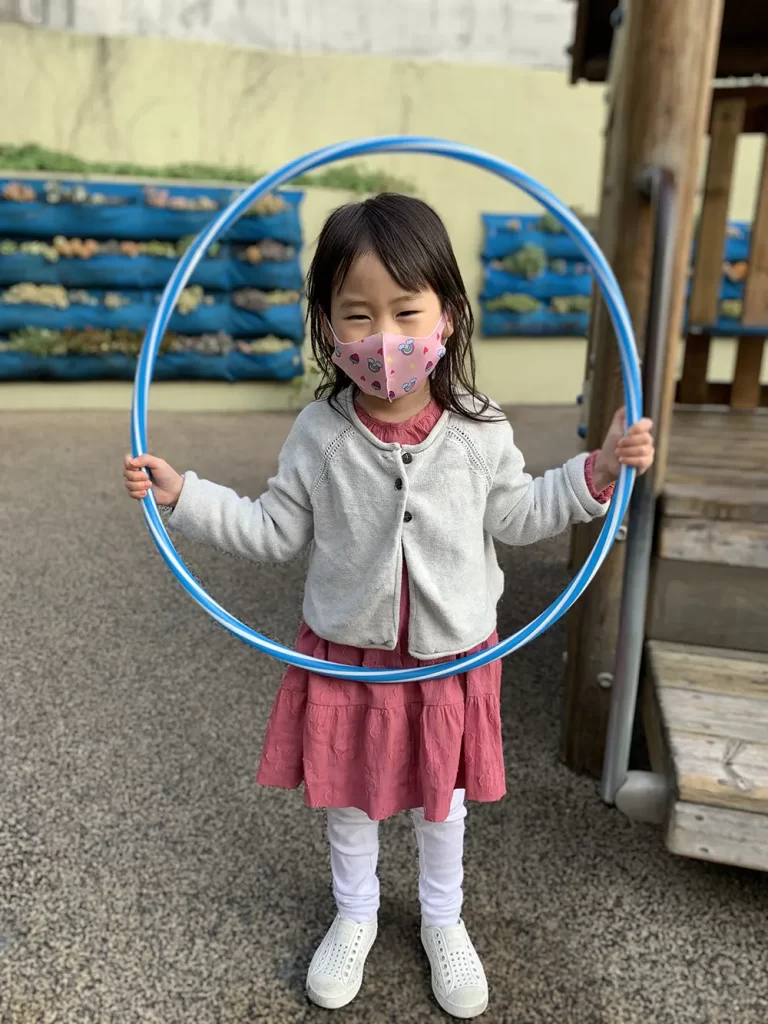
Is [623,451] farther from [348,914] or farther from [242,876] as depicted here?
[242,876]

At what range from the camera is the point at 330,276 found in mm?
1223

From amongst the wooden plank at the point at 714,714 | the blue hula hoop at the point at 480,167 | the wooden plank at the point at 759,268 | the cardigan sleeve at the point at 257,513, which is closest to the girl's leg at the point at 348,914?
the blue hula hoop at the point at 480,167

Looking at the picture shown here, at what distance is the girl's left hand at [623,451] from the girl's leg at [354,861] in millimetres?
736

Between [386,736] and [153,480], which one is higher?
[153,480]

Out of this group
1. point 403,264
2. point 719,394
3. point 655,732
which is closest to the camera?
point 403,264

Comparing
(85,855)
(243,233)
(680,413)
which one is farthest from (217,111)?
(85,855)

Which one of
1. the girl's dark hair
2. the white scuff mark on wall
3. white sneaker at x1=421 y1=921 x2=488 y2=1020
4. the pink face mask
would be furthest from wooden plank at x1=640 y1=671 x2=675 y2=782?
the white scuff mark on wall

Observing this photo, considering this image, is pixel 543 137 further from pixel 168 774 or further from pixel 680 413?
pixel 168 774

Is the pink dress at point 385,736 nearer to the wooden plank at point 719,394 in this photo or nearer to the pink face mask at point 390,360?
the pink face mask at point 390,360

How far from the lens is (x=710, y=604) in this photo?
6.44ft

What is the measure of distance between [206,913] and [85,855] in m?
0.34

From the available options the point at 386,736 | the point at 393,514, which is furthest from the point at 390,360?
the point at 386,736

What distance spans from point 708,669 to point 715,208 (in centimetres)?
265

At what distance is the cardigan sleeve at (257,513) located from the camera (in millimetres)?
1350
